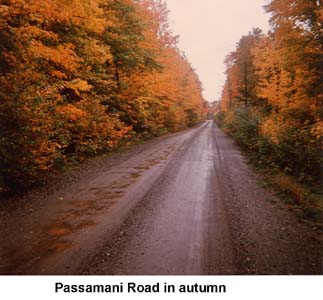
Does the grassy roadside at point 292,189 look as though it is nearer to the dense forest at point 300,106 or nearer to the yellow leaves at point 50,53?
the dense forest at point 300,106

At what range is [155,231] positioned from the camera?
508 cm

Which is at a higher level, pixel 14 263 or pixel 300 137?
pixel 300 137

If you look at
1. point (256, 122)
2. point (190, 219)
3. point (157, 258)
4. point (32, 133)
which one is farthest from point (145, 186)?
point (256, 122)

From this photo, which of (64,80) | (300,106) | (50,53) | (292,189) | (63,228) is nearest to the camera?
(63,228)

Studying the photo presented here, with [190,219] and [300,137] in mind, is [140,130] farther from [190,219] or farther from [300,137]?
[190,219]

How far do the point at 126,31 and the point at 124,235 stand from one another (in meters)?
14.7

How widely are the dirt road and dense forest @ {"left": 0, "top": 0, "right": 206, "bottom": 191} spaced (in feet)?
5.25

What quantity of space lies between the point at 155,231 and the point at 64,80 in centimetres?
929

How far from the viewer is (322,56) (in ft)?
33.9

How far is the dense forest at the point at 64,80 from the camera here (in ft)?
22.0

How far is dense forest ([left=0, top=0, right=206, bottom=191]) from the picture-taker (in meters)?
6.70

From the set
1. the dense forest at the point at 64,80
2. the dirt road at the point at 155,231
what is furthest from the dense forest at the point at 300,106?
the dense forest at the point at 64,80

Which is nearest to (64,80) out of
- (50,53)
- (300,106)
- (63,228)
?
(50,53)

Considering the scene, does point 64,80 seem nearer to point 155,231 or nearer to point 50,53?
point 50,53
